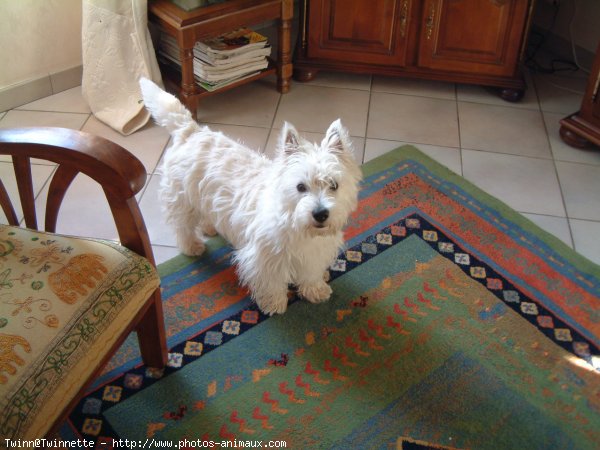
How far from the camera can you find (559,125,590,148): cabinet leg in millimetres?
2611

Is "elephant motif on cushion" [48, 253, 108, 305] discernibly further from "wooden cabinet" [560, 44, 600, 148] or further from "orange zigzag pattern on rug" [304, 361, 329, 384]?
"wooden cabinet" [560, 44, 600, 148]

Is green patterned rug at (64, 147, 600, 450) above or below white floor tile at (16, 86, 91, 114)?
below

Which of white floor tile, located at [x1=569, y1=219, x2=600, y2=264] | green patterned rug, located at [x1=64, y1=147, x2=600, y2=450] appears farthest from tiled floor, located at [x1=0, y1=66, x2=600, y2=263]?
green patterned rug, located at [x1=64, y1=147, x2=600, y2=450]

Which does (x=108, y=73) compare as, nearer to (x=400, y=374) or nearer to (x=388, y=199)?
(x=388, y=199)

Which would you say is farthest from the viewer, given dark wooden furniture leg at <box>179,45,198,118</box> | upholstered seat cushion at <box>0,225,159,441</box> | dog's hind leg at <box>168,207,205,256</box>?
dark wooden furniture leg at <box>179,45,198,118</box>

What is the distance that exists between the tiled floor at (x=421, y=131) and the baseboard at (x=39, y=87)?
4cm

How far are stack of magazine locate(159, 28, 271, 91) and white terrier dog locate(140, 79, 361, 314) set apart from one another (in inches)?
30.7

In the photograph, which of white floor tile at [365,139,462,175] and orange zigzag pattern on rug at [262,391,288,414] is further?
white floor tile at [365,139,462,175]

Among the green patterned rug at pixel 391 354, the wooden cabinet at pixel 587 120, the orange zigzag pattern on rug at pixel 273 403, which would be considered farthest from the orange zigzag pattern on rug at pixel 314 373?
the wooden cabinet at pixel 587 120

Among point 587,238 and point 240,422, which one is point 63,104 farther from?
point 587,238

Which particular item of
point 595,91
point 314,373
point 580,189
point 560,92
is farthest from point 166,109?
point 560,92

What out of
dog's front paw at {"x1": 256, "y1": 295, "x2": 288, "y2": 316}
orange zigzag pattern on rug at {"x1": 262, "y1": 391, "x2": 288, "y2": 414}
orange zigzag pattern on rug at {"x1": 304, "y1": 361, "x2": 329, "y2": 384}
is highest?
dog's front paw at {"x1": 256, "y1": 295, "x2": 288, "y2": 316}

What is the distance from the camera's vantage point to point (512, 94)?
113 inches

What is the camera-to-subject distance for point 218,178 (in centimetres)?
178
